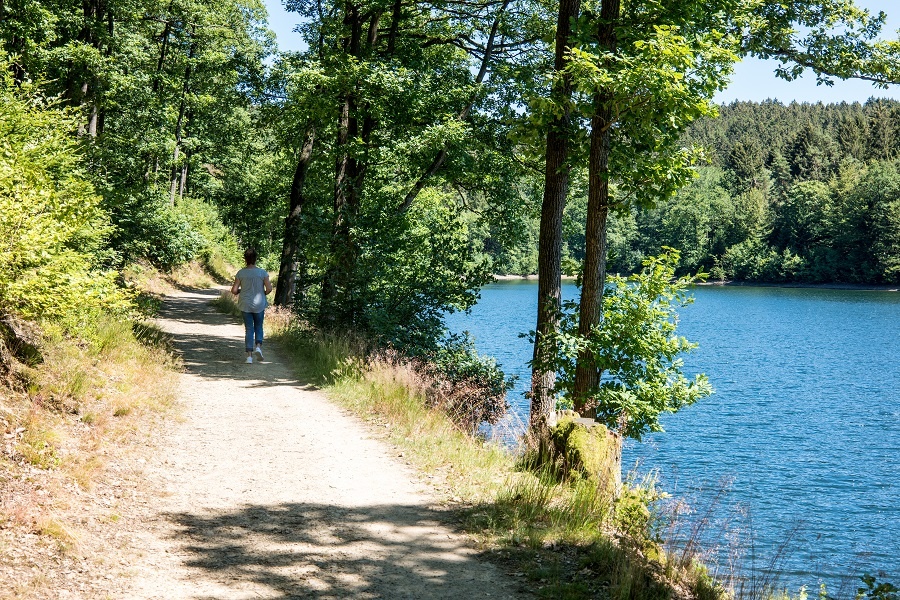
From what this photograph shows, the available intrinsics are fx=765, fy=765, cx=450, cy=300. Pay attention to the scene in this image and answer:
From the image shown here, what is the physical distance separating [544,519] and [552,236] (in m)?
5.40

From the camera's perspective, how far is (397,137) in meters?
17.1

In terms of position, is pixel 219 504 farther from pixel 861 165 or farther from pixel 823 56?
pixel 861 165

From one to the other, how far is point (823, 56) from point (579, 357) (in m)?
6.09

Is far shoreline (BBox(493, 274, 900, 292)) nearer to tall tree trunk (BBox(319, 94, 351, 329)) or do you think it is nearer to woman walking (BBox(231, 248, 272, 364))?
tall tree trunk (BBox(319, 94, 351, 329))

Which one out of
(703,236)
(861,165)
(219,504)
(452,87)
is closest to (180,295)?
(452,87)

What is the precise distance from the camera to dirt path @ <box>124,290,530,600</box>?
4938 millimetres

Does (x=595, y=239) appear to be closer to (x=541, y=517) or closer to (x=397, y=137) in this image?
(x=541, y=517)

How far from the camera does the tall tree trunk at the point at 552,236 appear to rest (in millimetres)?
10445

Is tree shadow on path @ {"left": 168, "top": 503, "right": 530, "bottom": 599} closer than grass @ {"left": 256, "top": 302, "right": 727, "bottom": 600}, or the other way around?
tree shadow on path @ {"left": 168, "top": 503, "right": 530, "bottom": 599}

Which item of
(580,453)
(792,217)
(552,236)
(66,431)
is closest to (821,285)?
(792,217)

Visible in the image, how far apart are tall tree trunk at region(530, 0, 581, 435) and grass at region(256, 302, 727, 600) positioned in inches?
67.7

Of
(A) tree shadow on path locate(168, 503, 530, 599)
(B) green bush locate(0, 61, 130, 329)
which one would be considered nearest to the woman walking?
(B) green bush locate(0, 61, 130, 329)

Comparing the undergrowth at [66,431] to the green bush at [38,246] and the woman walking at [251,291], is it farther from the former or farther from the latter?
the woman walking at [251,291]

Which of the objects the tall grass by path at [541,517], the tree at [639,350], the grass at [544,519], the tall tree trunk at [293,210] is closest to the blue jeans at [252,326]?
the tall grass by path at [541,517]
